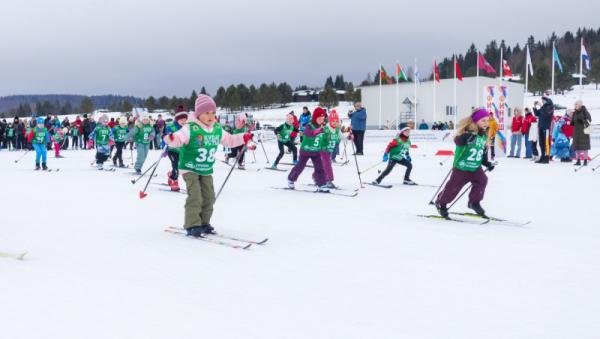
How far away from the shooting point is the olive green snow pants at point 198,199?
566 centimetres

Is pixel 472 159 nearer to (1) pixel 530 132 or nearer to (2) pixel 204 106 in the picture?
(2) pixel 204 106

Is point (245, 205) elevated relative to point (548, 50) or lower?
lower

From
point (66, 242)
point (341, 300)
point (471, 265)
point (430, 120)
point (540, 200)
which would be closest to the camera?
point (341, 300)

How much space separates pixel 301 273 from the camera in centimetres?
434

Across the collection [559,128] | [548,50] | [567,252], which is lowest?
[567,252]

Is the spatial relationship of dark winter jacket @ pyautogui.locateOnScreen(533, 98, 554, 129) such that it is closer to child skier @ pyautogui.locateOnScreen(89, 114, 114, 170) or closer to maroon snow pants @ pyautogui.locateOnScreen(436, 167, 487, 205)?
maroon snow pants @ pyautogui.locateOnScreen(436, 167, 487, 205)

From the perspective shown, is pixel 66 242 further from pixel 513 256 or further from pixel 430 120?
pixel 430 120

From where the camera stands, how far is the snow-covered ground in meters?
3.20

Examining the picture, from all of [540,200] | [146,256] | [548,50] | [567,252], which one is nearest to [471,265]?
[567,252]

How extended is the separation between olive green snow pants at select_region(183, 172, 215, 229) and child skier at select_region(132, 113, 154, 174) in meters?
7.92

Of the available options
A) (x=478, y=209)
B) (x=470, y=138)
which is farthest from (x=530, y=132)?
(x=470, y=138)

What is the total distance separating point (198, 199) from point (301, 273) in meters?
1.75

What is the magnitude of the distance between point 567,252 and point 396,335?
9.58ft

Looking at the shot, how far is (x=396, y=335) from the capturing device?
Answer: 3.05 metres
